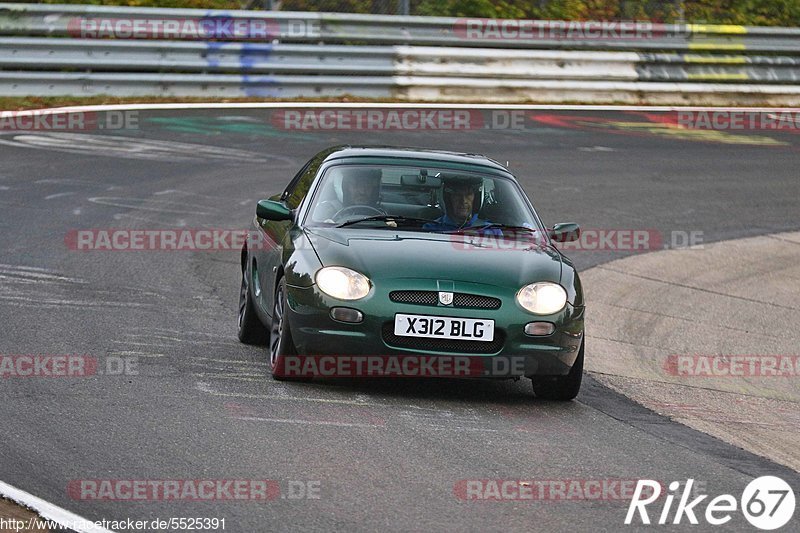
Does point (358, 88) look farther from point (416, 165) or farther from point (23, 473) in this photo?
point (23, 473)

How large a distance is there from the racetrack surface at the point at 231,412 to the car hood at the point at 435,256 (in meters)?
0.71

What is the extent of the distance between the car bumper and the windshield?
3.07ft

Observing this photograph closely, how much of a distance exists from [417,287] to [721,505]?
93.4 inches

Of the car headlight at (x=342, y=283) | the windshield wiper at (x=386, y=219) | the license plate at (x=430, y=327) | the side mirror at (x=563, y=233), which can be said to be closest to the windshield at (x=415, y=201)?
the windshield wiper at (x=386, y=219)

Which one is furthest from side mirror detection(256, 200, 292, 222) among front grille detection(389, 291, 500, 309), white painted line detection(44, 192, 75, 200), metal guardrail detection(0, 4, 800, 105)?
metal guardrail detection(0, 4, 800, 105)

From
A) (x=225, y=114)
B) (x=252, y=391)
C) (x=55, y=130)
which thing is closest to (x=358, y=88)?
(x=225, y=114)

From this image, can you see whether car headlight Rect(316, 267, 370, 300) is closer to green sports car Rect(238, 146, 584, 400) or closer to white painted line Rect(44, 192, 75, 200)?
green sports car Rect(238, 146, 584, 400)

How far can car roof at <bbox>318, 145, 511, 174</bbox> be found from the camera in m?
9.43

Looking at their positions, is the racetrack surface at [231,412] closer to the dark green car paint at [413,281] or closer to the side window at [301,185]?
the dark green car paint at [413,281]

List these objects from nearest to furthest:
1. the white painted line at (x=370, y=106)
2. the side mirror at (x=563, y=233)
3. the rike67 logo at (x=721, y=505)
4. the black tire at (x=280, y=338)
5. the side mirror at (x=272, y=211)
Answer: the rike67 logo at (x=721, y=505) → the black tire at (x=280, y=338) → the side mirror at (x=272, y=211) → the side mirror at (x=563, y=233) → the white painted line at (x=370, y=106)

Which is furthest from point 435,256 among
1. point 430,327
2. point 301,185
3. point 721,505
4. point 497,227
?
point 721,505

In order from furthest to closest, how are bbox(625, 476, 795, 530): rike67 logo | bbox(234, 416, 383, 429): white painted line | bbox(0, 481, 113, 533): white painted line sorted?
bbox(234, 416, 383, 429): white painted line, bbox(625, 476, 795, 530): rike67 logo, bbox(0, 481, 113, 533): white painted line

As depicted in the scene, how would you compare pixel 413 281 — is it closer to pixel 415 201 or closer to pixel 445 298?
pixel 445 298

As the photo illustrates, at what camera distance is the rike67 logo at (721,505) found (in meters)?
5.80
